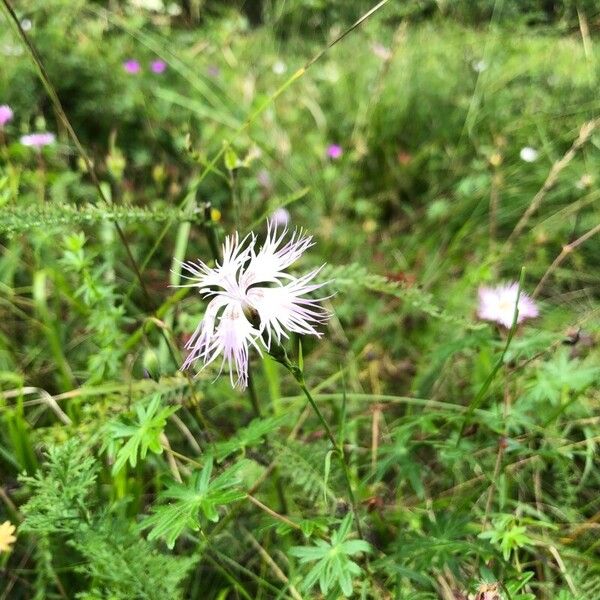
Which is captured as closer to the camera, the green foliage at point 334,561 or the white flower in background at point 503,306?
the green foliage at point 334,561

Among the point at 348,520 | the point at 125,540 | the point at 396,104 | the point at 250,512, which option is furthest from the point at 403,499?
the point at 396,104

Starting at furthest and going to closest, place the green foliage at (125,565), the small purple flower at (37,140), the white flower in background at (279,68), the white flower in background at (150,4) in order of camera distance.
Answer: the white flower in background at (150,4)
the white flower in background at (279,68)
the small purple flower at (37,140)
the green foliage at (125,565)

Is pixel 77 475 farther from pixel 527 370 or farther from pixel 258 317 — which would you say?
pixel 527 370

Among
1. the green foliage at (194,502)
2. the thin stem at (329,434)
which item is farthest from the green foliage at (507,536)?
the green foliage at (194,502)

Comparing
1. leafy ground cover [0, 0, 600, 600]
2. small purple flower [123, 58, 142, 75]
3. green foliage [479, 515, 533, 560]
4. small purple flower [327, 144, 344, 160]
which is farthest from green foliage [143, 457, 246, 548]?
small purple flower [123, 58, 142, 75]

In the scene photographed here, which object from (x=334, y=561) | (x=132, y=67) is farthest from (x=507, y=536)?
(x=132, y=67)

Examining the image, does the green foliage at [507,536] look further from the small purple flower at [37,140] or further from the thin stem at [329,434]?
the small purple flower at [37,140]

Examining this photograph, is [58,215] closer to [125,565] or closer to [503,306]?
[125,565]
